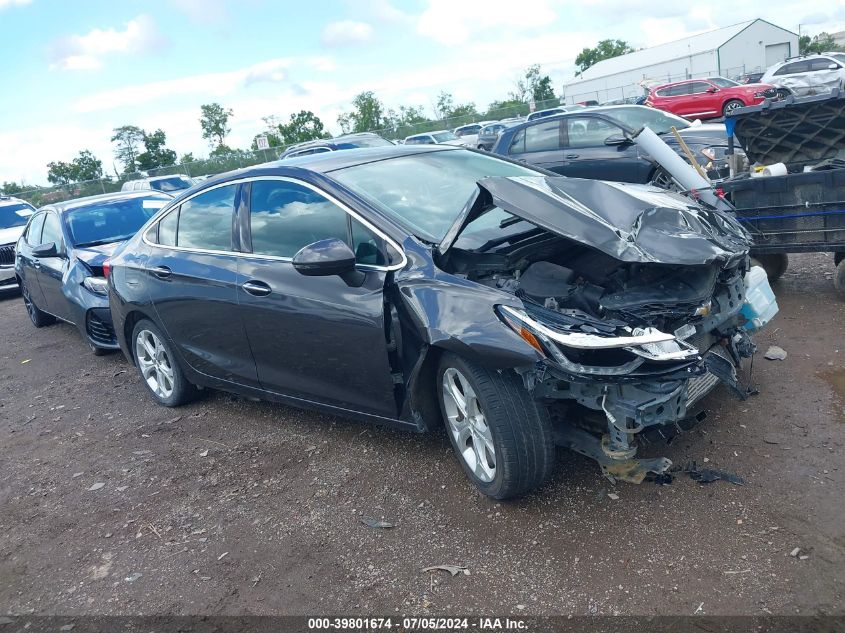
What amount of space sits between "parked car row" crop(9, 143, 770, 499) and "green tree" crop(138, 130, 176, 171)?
132 ft

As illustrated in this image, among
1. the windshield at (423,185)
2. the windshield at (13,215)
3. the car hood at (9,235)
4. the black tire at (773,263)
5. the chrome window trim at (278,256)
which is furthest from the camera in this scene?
the windshield at (13,215)

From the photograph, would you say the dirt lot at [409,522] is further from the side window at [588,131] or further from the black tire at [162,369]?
the side window at [588,131]

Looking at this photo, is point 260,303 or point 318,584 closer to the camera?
point 318,584

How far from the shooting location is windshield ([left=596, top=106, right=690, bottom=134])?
10914 millimetres

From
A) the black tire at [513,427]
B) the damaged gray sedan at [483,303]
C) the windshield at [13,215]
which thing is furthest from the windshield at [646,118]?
the windshield at [13,215]

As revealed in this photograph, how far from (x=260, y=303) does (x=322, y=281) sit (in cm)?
55

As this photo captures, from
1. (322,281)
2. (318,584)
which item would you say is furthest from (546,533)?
(322,281)

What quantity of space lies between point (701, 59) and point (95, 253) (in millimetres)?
54950

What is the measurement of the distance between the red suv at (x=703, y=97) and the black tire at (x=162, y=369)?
24.1 m

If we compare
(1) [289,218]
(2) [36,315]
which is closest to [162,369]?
→ (1) [289,218]

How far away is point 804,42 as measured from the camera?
6656 centimetres

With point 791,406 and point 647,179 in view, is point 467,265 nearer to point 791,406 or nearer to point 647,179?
point 791,406

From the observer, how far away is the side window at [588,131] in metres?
10.5

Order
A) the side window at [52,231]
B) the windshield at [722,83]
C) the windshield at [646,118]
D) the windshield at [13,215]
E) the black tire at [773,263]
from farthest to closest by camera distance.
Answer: the windshield at [722,83]
the windshield at [13,215]
the windshield at [646,118]
the side window at [52,231]
the black tire at [773,263]
